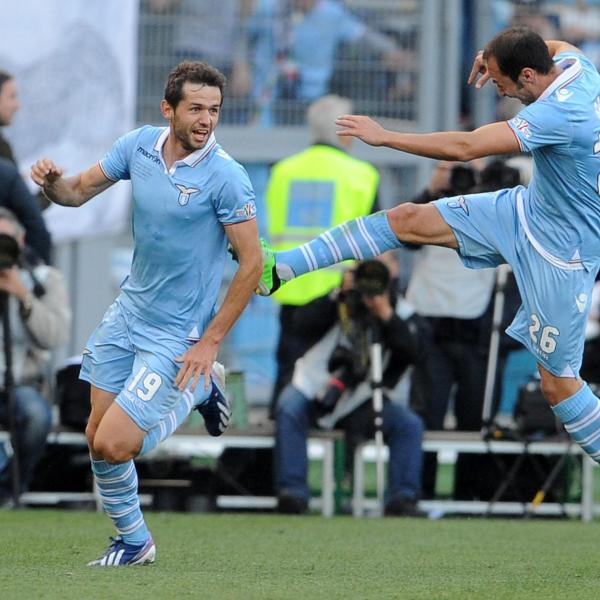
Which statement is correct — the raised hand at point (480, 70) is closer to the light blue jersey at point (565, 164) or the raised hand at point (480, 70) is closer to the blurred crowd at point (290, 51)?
the light blue jersey at point (565, 164)

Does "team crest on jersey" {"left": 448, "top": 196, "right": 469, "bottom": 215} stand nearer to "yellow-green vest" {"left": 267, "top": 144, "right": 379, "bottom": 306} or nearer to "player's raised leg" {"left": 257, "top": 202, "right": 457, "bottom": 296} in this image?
"player's raised leg" {"left": 257, "top": 202, "right": 457, "bottom": 296}

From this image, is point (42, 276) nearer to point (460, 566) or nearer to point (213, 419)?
point (213, 419)

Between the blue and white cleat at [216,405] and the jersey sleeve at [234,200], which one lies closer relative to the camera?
the jersey sleeve at [234,200]

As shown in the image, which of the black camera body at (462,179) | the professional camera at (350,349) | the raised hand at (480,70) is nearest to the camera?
the raised hand at (480,70)

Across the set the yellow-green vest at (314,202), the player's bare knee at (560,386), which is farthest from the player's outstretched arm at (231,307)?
the yellow-green vest at (314,202)

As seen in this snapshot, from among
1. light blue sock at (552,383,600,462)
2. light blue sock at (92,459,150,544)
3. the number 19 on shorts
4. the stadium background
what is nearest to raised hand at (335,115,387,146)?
the number 19 on shorts

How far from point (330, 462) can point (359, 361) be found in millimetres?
664

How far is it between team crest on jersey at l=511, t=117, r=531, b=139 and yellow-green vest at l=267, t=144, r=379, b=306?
4240mm

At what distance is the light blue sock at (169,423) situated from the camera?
7.32 meters

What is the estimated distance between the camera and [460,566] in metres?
7.71

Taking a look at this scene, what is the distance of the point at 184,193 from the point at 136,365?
2.49ft

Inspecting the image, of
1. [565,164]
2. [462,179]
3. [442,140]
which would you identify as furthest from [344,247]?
[462,179]

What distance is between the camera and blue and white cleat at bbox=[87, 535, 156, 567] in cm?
736

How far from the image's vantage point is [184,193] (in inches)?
287
